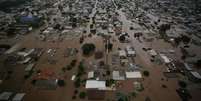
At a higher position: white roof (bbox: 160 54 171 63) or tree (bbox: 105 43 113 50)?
tree (bbox: 105 43 113 50)

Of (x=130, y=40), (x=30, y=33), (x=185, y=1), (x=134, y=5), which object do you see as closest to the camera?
(x=130, y=40)

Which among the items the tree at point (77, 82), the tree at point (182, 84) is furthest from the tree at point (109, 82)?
the tree at point (182, 84)

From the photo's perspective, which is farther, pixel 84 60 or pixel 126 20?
pixel 126 20

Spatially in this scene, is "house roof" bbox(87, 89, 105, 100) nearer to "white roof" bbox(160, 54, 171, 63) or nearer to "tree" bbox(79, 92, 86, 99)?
"tree" bbox(79, 92, 86, 99)

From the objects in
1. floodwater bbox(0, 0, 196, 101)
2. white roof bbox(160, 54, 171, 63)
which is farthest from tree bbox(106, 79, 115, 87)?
white roof bbox(160, 54, 171, 63)

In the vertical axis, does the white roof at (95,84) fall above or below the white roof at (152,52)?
below

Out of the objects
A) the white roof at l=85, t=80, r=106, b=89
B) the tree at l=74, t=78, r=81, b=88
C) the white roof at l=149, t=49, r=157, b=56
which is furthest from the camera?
the white roof at l=149, t=49, r=157, b=56

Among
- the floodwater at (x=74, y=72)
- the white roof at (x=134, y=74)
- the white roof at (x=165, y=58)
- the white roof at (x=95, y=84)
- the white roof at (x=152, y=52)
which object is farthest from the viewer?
the white roof at (x=152, y=52)

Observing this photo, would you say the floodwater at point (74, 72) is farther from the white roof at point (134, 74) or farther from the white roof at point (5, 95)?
the white roof at point (5, 95)

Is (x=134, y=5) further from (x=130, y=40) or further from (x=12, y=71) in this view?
(x=12, y=71)

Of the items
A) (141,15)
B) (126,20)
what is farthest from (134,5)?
(126,20)

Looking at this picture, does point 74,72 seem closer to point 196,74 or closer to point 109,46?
point 109,46
